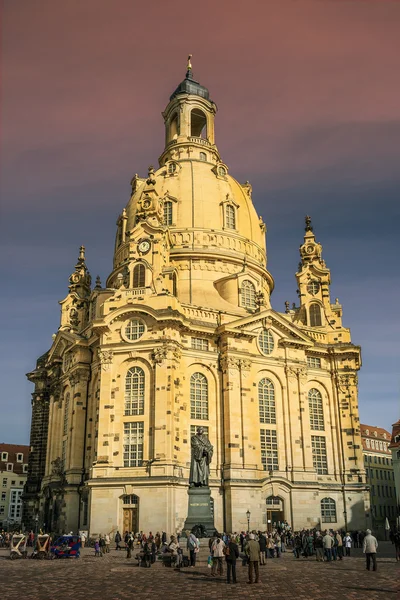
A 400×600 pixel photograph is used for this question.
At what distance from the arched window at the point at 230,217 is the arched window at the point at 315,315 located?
13574 millimetres

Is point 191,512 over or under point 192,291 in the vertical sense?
under

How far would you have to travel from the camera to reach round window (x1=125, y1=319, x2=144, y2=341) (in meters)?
55.4

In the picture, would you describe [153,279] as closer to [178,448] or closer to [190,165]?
[178,448]

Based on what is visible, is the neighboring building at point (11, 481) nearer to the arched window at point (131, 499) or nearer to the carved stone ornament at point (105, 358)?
the carved stone ornament at point (105, 358)

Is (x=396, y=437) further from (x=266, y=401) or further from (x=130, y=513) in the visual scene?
(x=130, y=513)

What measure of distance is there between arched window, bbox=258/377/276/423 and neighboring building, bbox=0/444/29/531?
6224cm

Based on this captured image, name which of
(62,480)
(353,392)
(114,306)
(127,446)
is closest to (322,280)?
(353,392)

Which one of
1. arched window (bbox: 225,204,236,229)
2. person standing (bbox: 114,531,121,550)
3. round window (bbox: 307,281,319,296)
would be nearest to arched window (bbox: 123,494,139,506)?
person standing (bbox: 114,531,121,550)

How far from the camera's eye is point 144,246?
2382 inches

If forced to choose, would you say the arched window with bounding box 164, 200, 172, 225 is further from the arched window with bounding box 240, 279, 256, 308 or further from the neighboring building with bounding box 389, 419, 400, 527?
the neighboring building with bounding box 389, 419, 400, 527

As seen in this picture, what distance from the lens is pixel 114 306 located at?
5666 cm

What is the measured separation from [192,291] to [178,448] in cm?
1901

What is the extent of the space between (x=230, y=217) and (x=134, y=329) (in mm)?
22710

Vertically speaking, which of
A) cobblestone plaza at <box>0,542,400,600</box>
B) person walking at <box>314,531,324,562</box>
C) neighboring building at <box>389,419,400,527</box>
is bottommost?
cobblestone plaza at <box>0,542,400,600</box>
